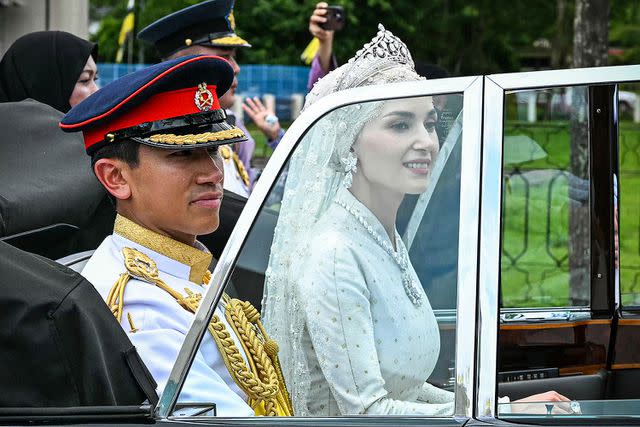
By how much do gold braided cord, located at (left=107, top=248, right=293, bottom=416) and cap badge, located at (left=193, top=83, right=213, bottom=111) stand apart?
1.16ft

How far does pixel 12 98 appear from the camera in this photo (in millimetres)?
4156

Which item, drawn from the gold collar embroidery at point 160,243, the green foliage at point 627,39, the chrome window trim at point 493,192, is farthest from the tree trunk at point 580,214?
the green foliage at point 627,39

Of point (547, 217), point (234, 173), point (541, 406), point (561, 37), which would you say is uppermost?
point (561, 37)

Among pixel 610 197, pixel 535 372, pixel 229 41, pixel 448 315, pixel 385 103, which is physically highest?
pixel 229 41

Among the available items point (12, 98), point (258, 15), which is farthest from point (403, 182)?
point (258, 15)

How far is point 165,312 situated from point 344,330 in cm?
41

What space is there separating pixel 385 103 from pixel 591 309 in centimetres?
123

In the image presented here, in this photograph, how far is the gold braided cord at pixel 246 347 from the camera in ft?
6.56

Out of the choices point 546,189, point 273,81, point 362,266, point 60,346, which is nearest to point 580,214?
point 362,266

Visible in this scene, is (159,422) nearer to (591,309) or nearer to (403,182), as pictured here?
(403,182)

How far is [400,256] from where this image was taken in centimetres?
187

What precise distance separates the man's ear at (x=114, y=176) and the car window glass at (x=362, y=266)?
1.21 ft

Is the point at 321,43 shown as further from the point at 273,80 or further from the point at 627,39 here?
the point at 627,39

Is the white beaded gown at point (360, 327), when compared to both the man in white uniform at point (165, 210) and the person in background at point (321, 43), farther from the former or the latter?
the person in background at point (321, 43)
